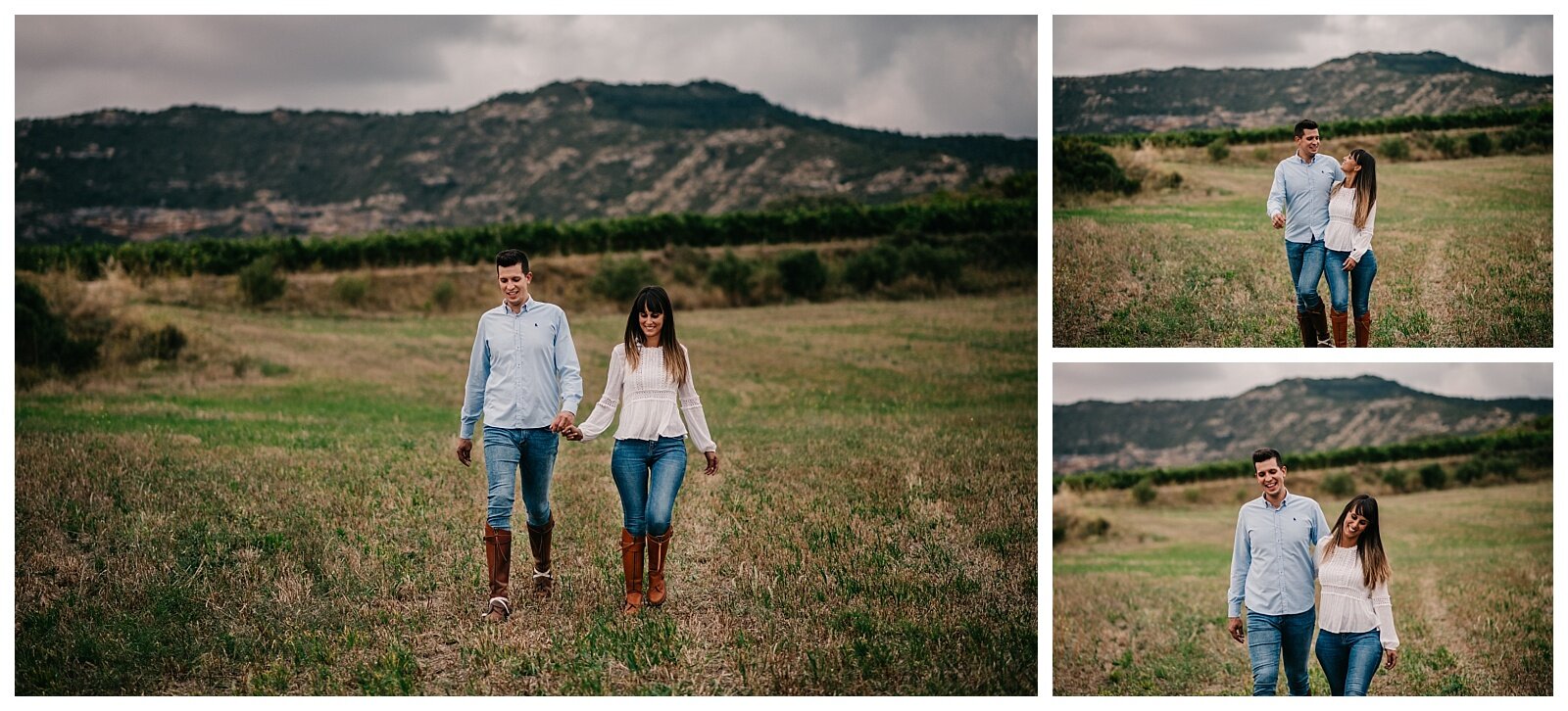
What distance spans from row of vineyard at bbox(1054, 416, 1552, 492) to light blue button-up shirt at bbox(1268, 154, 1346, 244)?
14342 millimetres

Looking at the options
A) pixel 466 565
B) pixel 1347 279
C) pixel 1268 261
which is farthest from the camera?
pixel 1268 261

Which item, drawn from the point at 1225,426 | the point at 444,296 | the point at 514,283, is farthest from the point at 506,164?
the point at 514,283

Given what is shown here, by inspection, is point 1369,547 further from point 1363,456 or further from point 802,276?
point 802,276

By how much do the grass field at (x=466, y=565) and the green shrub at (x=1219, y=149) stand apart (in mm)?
3603

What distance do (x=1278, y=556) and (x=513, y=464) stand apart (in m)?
4.67

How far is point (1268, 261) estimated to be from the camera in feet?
30.3

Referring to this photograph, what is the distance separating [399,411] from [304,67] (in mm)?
20197

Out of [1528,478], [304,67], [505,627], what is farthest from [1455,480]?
[304,67]

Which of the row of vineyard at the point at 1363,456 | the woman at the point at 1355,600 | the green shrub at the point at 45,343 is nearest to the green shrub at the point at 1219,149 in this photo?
the woman at the point at 1355,600

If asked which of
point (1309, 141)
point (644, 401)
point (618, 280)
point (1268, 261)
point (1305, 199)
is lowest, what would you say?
point (644, 401)

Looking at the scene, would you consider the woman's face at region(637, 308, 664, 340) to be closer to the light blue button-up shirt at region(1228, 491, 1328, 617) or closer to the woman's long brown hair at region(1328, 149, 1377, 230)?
the light blue button-up shirt at region(1228, 491, 1328, 617)

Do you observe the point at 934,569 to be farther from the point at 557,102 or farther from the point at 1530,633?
the point at 557,102

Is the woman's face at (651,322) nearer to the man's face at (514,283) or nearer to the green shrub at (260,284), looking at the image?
the man's face at (514,283)

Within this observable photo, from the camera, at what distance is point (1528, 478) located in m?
21.2
